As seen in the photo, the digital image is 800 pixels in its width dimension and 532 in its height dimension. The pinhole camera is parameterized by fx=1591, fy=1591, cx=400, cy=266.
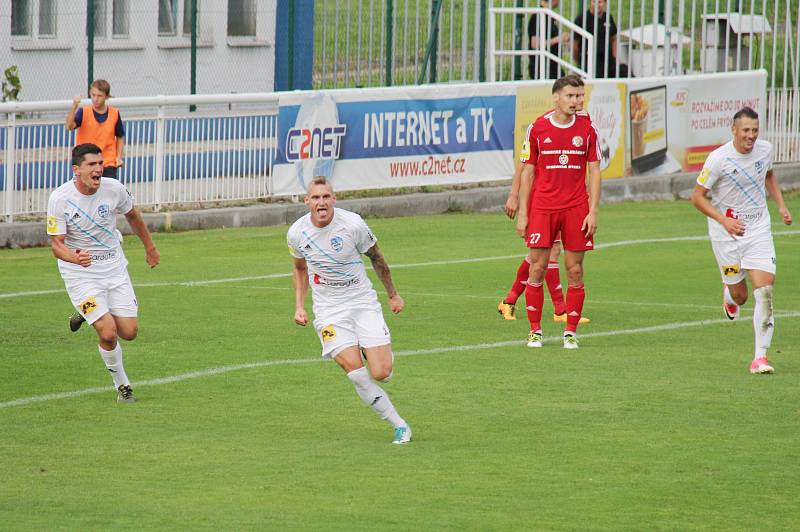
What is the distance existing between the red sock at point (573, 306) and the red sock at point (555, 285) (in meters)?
1.11

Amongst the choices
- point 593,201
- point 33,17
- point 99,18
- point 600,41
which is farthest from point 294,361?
point 600,41

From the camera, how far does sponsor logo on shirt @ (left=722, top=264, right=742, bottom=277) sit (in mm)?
12039

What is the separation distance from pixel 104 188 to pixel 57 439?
2085 mm

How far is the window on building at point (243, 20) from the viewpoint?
28391mm

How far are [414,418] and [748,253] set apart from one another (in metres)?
3.20

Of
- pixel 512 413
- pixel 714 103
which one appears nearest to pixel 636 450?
pixel 512 413

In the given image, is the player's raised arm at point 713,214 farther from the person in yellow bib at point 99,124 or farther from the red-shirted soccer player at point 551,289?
the person in yellow bib at point 99,124

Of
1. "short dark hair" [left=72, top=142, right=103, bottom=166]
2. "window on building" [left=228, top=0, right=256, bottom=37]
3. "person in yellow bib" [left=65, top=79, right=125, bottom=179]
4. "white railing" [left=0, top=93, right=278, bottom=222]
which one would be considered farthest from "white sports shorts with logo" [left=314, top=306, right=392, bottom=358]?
"window on building" [left=228, top=0, right=256, bottom=37]

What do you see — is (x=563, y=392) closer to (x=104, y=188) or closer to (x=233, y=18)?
(x=104, y=188)

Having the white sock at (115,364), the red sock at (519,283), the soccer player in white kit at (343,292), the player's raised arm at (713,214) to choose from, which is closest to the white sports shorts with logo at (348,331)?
the soccer player in white kit at (343,292)

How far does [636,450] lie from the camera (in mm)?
8984

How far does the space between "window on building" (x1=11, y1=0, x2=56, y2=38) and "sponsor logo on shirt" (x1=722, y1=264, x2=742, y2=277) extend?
1504 cm

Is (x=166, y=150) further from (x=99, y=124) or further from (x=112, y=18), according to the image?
(x=112, y=18)

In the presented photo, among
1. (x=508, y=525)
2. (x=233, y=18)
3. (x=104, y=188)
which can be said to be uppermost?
(x=233, y=18)
